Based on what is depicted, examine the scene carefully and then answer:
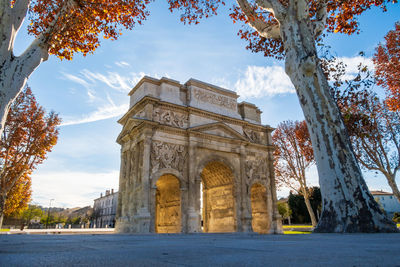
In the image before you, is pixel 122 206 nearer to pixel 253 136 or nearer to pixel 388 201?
pixel 253 136

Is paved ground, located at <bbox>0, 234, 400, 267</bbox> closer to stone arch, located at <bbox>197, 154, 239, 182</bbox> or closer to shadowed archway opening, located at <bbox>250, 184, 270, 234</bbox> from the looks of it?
stone arch, located at <bbox>197, 154, 239, 182</bbox>

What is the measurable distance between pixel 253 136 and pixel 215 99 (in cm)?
451

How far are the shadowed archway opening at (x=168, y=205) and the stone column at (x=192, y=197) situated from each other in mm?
864

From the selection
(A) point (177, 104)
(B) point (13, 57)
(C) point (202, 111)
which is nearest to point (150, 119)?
(A) point (177, 104)

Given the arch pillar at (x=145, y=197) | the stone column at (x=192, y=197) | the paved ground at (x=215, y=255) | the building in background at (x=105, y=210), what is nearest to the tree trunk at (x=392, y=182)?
the stone column at (x=192, y=197)

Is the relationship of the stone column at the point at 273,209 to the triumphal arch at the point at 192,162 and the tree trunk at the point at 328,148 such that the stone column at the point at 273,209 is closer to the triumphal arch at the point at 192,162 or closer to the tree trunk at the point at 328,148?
the triumphal arch at the point at 192,162

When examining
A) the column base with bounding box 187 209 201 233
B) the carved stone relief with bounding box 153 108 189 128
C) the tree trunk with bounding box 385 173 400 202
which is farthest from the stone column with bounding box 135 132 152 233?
the tree trunk with bounding box 385 173 400 202

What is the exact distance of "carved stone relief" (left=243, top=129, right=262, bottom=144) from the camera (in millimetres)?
21756

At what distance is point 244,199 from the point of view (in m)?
19.2

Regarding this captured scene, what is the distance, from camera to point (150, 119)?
16.8 m

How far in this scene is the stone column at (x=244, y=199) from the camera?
60.9ft

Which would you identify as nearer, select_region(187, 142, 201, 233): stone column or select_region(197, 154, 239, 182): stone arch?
select_region(187, 142, 201, 233): stone column

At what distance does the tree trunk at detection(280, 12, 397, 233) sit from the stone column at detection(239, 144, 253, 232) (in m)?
12.3

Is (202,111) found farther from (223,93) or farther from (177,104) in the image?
(223,93)
